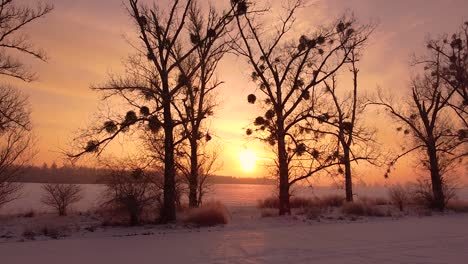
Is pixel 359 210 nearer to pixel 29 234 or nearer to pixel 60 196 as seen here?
pixel 60 196

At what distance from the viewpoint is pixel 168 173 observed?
57.6 feet

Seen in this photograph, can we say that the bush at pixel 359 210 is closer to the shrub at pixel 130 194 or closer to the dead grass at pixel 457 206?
the dead grass at pixel 457 206

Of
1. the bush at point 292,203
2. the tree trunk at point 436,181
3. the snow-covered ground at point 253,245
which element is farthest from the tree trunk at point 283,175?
the tree trunk at point 436,181

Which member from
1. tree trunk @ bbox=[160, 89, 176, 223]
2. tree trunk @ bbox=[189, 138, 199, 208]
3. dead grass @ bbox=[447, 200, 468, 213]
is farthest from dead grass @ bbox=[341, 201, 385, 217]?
tree trunk @ bbox=[160, 89, 176, 223]

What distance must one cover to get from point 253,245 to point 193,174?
11.6 m

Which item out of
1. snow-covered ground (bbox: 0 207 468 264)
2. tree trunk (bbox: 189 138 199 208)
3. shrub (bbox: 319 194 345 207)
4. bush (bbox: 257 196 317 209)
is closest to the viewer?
snow-covered ground (bbox: 0 207 468 264)

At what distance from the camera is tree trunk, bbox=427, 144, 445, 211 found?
82.0 feet

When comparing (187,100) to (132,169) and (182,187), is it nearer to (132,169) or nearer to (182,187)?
(182,187)

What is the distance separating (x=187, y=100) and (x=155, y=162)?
5.01 meters

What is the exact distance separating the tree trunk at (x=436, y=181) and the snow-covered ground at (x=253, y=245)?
27.5 feet

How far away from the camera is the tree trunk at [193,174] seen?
877 inches

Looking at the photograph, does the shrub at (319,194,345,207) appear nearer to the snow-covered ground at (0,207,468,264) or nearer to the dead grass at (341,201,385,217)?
the dead grass at (341,201,385,217)

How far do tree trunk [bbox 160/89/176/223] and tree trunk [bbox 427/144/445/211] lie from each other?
16375 mm

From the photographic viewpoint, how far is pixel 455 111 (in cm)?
2695
